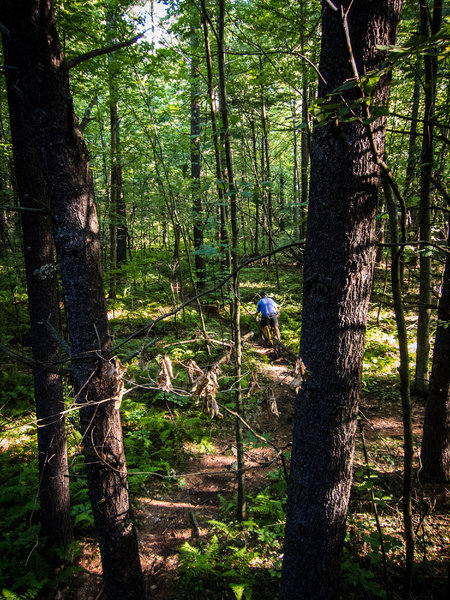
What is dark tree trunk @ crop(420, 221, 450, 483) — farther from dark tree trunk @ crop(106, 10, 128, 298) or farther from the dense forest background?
dark tree trunk @ crop(106, 10, 128, 298)

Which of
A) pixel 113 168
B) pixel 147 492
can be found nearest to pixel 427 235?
pixel 147 492

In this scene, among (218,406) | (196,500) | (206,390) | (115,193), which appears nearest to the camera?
(206,390)

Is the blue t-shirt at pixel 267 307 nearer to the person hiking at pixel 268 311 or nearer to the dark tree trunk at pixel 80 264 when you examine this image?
the person hiking at pixel 268 311

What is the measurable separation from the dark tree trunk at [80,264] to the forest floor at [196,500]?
0.83 m

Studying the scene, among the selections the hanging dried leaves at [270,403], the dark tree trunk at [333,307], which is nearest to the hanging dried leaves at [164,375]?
the hanging dried leaves at [270,403]

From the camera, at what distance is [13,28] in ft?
7.14

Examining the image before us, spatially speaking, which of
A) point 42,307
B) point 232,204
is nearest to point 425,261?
point 232,204

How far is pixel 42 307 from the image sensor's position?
3803 mm

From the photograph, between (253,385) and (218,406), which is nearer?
(253,385)

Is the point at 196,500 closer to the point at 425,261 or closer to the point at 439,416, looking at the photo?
the point at 439,416

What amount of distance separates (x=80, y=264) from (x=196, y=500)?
4.51m

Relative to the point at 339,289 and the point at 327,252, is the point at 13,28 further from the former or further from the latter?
the point at 339,289

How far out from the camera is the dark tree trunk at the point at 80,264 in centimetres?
221

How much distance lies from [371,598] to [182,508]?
112 inches
